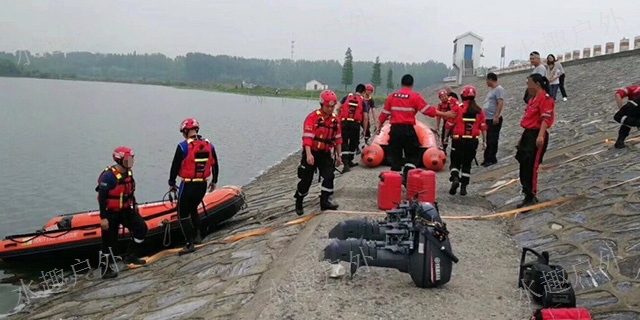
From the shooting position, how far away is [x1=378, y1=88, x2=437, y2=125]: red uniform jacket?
784cm

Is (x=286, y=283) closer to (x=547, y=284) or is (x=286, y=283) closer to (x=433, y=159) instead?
(x=547, y=284)

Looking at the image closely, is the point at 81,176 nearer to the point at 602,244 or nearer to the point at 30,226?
the point at 30,226

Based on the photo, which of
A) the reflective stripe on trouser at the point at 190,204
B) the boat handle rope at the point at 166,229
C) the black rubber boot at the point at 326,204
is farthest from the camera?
the boat handle rope at the point at 166,229

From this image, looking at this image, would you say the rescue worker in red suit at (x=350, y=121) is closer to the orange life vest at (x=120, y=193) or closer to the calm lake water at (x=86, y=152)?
the orange life vest at (x=120, y=193)

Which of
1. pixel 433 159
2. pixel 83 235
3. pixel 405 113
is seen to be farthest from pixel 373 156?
pixel 83 235

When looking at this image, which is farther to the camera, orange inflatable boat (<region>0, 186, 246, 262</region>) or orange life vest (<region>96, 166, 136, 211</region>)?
orange inflatable boat (<region>0, 186, 246, 262</region>)

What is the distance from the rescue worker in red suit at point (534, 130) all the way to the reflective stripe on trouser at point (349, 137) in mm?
3918

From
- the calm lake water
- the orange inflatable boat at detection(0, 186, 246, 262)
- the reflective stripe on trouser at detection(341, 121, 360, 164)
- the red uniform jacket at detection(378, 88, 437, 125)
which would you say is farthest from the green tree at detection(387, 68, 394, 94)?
the red uniform jacket at detection(378, 88, 437, 125)

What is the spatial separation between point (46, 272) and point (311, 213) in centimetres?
462

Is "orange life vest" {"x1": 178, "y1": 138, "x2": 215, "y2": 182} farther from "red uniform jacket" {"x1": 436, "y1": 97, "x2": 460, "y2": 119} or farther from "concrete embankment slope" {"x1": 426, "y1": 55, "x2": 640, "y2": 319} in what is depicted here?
"red uniform jacket" {"x1": 436, "y1": 97, "x2": 460, "y2": 119}

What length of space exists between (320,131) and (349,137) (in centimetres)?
367

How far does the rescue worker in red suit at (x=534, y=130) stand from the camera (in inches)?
269

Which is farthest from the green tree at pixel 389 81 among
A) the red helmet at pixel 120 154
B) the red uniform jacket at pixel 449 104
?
the red helmet at pixel 120 154

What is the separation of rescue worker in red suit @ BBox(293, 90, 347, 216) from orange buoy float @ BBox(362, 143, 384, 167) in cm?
350
